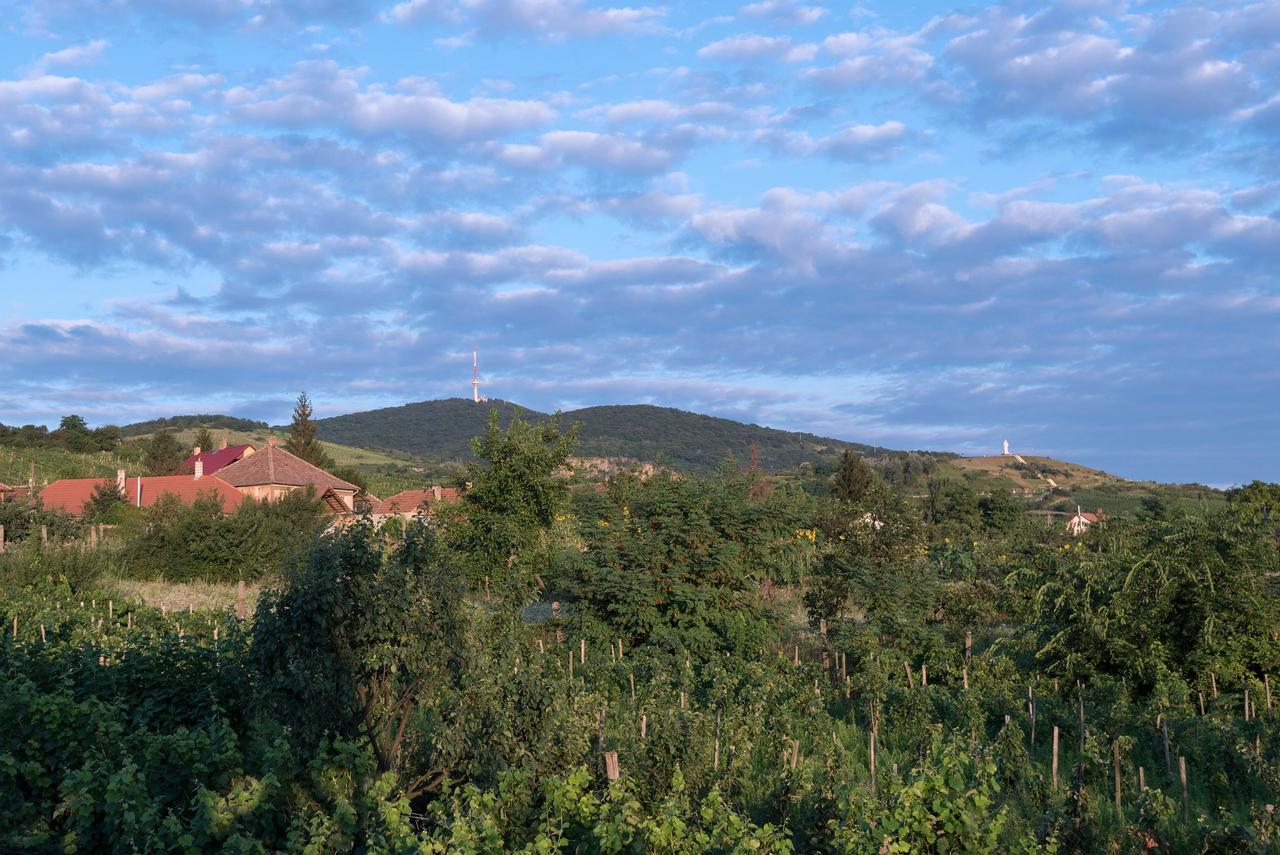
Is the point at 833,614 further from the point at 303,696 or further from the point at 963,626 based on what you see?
the point at 303,696

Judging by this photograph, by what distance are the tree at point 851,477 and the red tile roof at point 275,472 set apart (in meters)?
25.0

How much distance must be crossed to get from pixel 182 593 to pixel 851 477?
25149 millimetres

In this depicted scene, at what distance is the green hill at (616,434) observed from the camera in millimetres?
91500

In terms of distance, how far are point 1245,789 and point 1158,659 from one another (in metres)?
3.67

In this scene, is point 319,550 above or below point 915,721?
above

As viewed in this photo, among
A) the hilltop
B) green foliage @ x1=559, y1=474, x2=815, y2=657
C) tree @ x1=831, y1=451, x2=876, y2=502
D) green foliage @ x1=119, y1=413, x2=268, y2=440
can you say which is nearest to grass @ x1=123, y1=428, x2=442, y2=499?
green foliage @ x1=119, y1=413, x2=268, y2=440

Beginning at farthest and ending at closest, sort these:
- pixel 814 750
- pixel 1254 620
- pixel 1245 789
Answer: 1. pixel 1254 620
2. pixel 814 750
3. pixel 1245 789

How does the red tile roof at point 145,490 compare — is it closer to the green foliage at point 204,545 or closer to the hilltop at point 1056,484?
the green foliage at point 204,545

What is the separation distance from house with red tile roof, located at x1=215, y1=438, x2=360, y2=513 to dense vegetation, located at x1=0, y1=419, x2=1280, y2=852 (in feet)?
101

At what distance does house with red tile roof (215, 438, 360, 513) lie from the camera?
165 ft

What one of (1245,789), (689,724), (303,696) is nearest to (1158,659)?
(1245,789)

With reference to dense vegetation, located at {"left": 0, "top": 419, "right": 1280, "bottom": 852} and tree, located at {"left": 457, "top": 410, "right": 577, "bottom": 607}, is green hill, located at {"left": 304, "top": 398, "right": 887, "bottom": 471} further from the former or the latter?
dense vegetation, located at {"left": 0, "top": 419, "right": 1280, "bottom": 852}

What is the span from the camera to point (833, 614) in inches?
679

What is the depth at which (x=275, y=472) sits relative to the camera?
168 feet
